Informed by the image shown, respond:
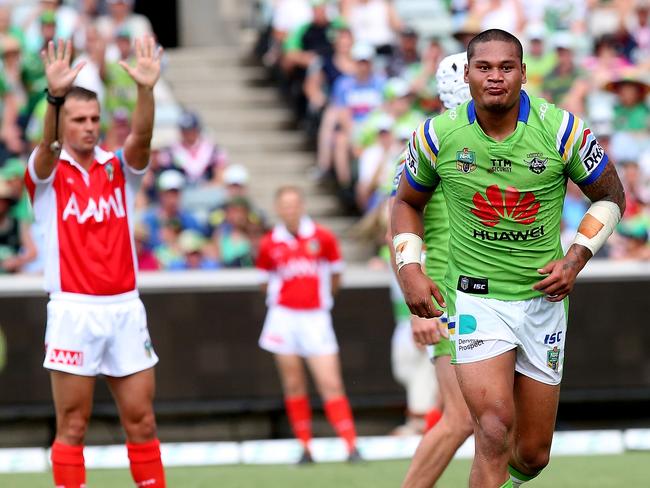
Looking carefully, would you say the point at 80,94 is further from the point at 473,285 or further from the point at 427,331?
the point at 473,285

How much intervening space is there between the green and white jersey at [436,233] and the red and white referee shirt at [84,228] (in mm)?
1553

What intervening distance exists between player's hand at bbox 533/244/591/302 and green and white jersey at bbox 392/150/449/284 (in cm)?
124

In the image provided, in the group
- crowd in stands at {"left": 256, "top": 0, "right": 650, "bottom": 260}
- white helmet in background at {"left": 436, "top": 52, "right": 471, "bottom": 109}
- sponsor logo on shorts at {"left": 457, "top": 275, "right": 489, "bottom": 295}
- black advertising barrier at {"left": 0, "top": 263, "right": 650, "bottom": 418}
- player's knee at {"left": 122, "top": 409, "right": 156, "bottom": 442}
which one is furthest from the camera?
crowd in stands at {"left": 256, "top": 0, "right": 650, "bottom": 260}

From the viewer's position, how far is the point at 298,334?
10953mm

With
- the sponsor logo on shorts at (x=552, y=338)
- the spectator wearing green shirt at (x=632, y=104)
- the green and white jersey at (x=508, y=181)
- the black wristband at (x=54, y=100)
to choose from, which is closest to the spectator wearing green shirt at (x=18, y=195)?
the black wristband at (x=54, y=100)

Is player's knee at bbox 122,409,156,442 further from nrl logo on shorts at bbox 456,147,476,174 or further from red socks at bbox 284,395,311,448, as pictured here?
red socks at bbox 284,395,311,448

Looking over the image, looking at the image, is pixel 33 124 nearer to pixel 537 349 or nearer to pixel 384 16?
pixel 384 16

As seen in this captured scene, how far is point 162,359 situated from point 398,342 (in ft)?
6.59

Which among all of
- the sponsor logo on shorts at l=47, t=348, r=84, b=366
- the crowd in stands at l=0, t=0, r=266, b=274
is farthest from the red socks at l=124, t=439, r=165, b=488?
the crowd in stands at l=0, t=0, r=266, b=274

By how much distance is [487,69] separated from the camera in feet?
20.2

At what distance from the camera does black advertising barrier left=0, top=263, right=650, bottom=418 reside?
1166 cm

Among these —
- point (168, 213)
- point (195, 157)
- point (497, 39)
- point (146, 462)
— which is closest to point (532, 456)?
point (497, 39)

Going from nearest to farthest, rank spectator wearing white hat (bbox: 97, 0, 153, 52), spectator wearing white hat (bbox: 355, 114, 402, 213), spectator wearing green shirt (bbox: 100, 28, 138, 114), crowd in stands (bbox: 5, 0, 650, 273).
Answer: crowd in stands (bbox: 5, 0, 650, 273) < spectator wearing white hat (bbox: 355, 114, 402, 213) < spectator wearing green shirt (bbox: 100, 28, 138, 114) < spectator wearing white hat (bbox: 97, 0, 153, 52)

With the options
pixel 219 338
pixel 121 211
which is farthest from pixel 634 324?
pixel 121 211
